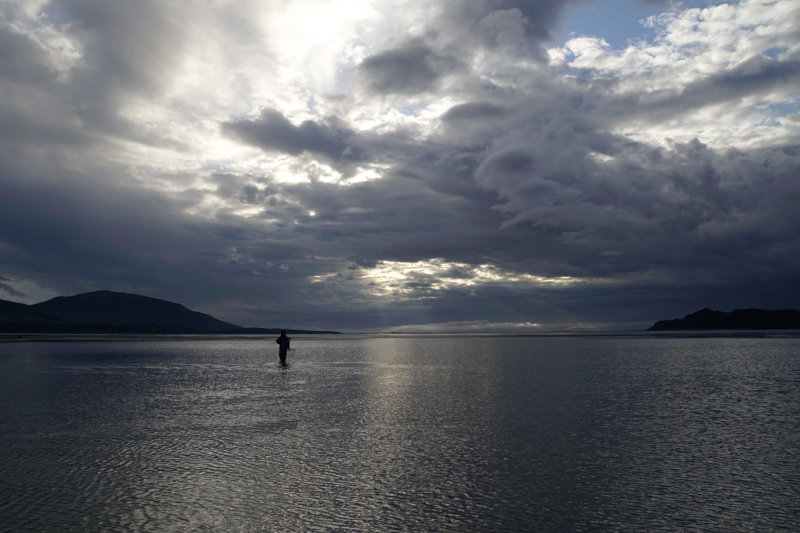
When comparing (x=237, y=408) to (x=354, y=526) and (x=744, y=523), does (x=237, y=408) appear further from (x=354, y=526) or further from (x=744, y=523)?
(x=744, y=523)

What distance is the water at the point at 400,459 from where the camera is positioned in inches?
387

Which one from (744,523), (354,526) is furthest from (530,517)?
(744,523)

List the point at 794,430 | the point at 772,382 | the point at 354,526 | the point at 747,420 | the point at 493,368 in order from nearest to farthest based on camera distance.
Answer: the point at 354,526 < the point at 794,430 < the point at 747,420 < the point at 772,382 < the point at 493,368

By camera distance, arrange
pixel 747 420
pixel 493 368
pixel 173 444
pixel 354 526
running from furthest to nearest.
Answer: pixel 493 368, pixel 747 420, pixel 173 444, pixel 354 526

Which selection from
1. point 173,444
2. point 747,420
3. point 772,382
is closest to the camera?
point 173,444

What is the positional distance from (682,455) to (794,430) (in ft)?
21.7

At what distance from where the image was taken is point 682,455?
14461 mm

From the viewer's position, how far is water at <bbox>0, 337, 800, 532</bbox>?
982cm

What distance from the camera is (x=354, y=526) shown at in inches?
367

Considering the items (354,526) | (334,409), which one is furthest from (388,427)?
(354,526)

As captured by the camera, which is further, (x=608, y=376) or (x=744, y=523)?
(x=608, y=376)

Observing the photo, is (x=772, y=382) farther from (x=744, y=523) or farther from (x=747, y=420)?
(x=744, y=523)

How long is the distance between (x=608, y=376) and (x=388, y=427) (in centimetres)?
2287

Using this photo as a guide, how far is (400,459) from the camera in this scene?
14.0m
